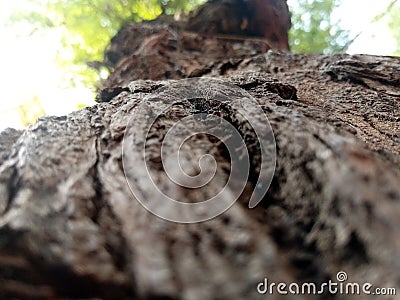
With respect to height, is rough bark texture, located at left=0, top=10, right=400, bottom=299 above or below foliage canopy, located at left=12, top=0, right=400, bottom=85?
below

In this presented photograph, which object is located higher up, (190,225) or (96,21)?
(96,21)

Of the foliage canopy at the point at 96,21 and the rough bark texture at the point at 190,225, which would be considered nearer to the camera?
the rough bark texture at the point at 190,225

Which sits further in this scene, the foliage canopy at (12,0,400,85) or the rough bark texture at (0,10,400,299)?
the foliage canopy at (12,0,400,85)

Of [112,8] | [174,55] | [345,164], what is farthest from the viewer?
[112,8]

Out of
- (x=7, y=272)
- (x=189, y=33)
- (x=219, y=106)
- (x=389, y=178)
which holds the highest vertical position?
(x=189, y=33)

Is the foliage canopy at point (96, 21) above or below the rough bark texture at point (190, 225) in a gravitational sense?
above

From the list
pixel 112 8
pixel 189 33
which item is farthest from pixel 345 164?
pixel 112 8

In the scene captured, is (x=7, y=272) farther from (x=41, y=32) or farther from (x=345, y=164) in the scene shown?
(x=41, y=32)

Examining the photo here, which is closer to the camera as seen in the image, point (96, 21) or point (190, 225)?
point (190, 225)
